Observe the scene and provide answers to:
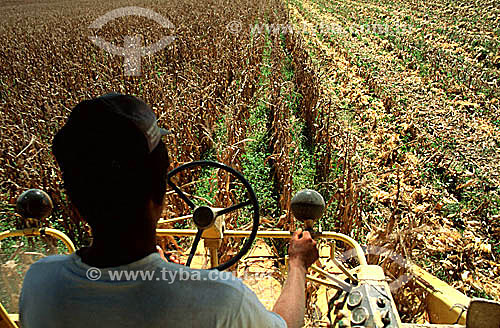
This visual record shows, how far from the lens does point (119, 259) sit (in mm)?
850

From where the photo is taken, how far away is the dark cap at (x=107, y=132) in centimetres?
80

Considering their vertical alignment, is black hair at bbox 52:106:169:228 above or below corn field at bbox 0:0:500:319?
above

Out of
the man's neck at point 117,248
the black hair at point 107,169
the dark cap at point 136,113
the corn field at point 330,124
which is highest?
the dark cap at point 136,113

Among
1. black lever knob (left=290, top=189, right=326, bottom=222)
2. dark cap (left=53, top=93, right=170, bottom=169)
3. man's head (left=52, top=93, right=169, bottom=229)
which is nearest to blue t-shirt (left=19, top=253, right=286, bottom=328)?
man's head (left=52, top=93, right=169, bottom=229)

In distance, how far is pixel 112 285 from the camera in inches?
31.2

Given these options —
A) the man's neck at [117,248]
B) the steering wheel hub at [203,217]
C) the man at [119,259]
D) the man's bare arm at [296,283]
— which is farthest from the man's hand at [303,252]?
the man's neck at [117,248]

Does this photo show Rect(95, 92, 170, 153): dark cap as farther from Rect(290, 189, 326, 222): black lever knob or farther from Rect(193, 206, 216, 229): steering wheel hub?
Rect(290, 189, 326, 222): black lever knob

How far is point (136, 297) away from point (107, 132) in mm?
365

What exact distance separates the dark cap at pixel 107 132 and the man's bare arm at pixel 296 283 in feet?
2.37

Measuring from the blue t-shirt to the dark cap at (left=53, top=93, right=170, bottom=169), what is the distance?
0.26 m

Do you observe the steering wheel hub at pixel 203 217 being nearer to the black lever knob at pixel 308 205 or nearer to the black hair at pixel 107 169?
the black lever knob at pixel 308 205

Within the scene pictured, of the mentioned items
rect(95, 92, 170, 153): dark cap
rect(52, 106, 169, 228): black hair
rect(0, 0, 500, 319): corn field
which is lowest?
rect(0, 0, 500, 319): corn field

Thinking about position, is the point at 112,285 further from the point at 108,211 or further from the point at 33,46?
the point at 33,46

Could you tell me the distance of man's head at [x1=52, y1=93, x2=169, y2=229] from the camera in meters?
0.81
